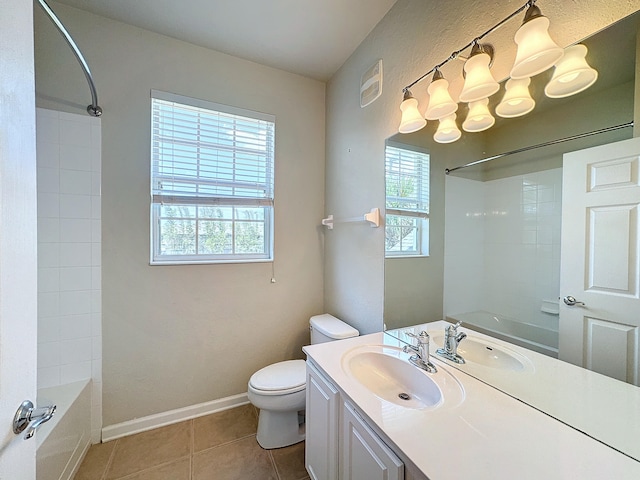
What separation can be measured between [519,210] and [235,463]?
6.40ft

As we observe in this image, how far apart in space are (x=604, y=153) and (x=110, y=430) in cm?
278

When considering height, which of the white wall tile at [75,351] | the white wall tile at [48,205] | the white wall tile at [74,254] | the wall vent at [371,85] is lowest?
the white wall tile at [75,351]

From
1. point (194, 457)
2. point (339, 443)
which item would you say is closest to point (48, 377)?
point (194, 457)

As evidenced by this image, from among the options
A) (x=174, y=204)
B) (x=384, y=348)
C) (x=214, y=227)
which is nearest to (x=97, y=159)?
(x=174, y=204)

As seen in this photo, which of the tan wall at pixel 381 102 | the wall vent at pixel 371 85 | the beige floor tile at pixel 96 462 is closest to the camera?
the tan wall at pixel 381 102

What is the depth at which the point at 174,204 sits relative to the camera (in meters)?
1.78

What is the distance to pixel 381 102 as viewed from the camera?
5.18 ft

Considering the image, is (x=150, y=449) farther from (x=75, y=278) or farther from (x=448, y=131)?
(x=448, y=131)

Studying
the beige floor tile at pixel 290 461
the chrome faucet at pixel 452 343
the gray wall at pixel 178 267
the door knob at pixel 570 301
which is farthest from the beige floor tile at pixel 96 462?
the door knob at pixel 570 301

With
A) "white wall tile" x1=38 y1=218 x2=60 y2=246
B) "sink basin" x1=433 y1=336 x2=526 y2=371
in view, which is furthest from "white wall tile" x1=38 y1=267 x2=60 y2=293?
"sink basin" x1=433 y1=336 x2=526 y2=371

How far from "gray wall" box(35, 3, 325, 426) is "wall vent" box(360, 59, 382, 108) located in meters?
0.57

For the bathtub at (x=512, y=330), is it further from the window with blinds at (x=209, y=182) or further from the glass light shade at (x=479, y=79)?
the window with blinds at (x=209, y=182)

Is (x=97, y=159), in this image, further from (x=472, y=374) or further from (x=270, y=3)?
(x=472, y=374)

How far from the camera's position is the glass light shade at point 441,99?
3.65ft
